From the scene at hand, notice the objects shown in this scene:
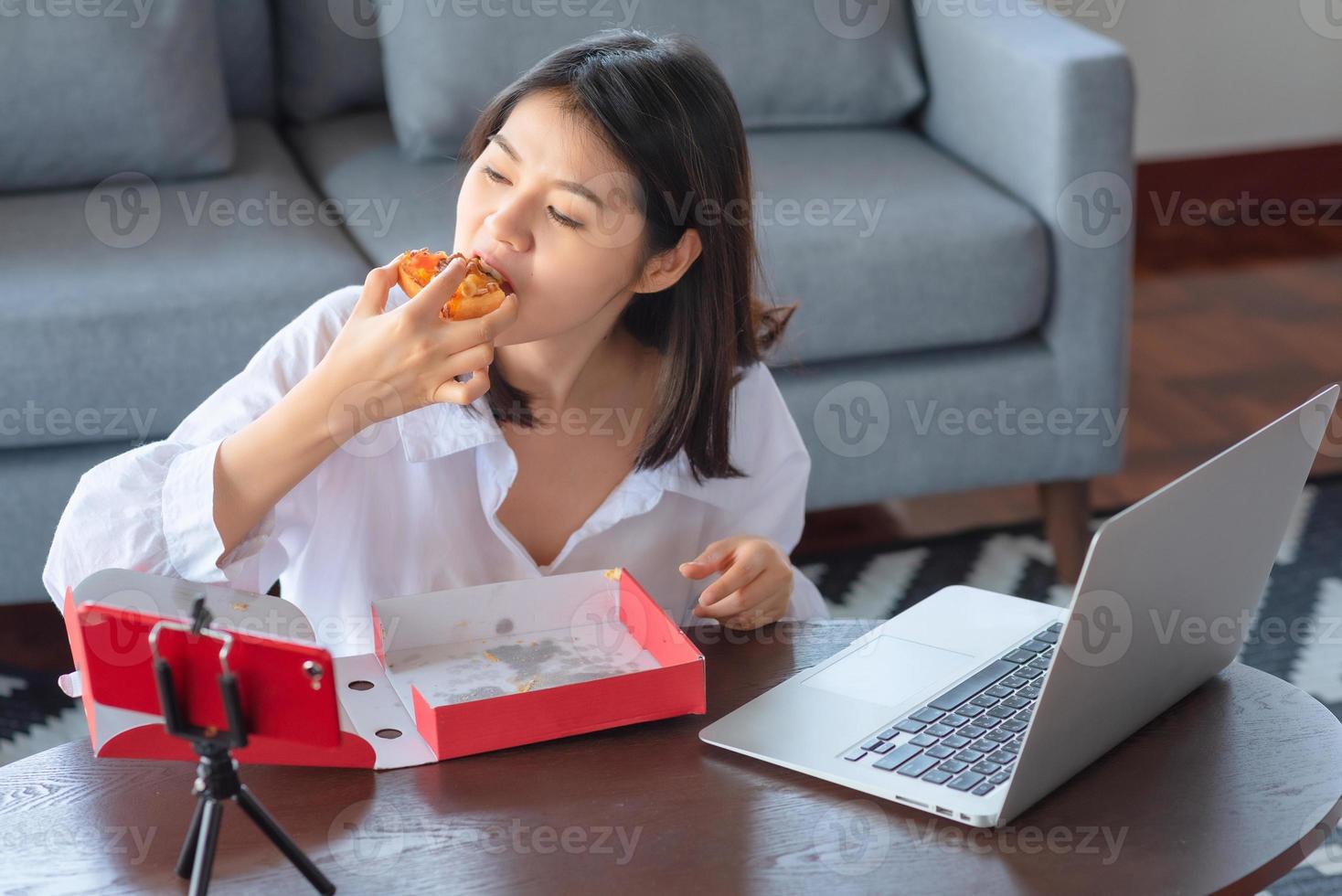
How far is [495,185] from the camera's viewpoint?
1188 millimetres

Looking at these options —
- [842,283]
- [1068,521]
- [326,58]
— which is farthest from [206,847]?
[326,58]

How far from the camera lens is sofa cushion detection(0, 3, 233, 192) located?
217cm

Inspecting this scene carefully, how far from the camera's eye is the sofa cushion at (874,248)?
210 centimetres

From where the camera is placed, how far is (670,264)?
52.7 inches

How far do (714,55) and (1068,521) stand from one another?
2.98ft

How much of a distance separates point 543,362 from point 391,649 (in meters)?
0.36

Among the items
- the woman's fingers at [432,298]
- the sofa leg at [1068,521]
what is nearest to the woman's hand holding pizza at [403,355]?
the woman's fingers at [432,298]

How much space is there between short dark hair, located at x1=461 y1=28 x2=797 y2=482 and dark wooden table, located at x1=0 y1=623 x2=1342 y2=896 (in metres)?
0.43

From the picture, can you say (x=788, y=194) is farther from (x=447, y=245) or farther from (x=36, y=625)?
(x=36, y=625)

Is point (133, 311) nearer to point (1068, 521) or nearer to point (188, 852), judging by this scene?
point (188, 852)

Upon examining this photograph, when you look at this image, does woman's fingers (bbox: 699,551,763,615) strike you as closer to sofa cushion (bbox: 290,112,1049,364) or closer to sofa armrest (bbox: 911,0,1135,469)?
sofa cushion (bbox: 290,112,1049,364)

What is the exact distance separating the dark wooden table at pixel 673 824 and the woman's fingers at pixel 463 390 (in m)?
0.25

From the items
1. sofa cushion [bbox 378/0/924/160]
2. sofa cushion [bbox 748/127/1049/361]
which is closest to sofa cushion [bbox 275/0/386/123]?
sofa cushion [bbox 378/0/924/160]

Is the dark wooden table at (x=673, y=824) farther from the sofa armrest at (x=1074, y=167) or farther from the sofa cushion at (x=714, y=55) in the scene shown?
the sofa cushion at (x=714, y=55)
